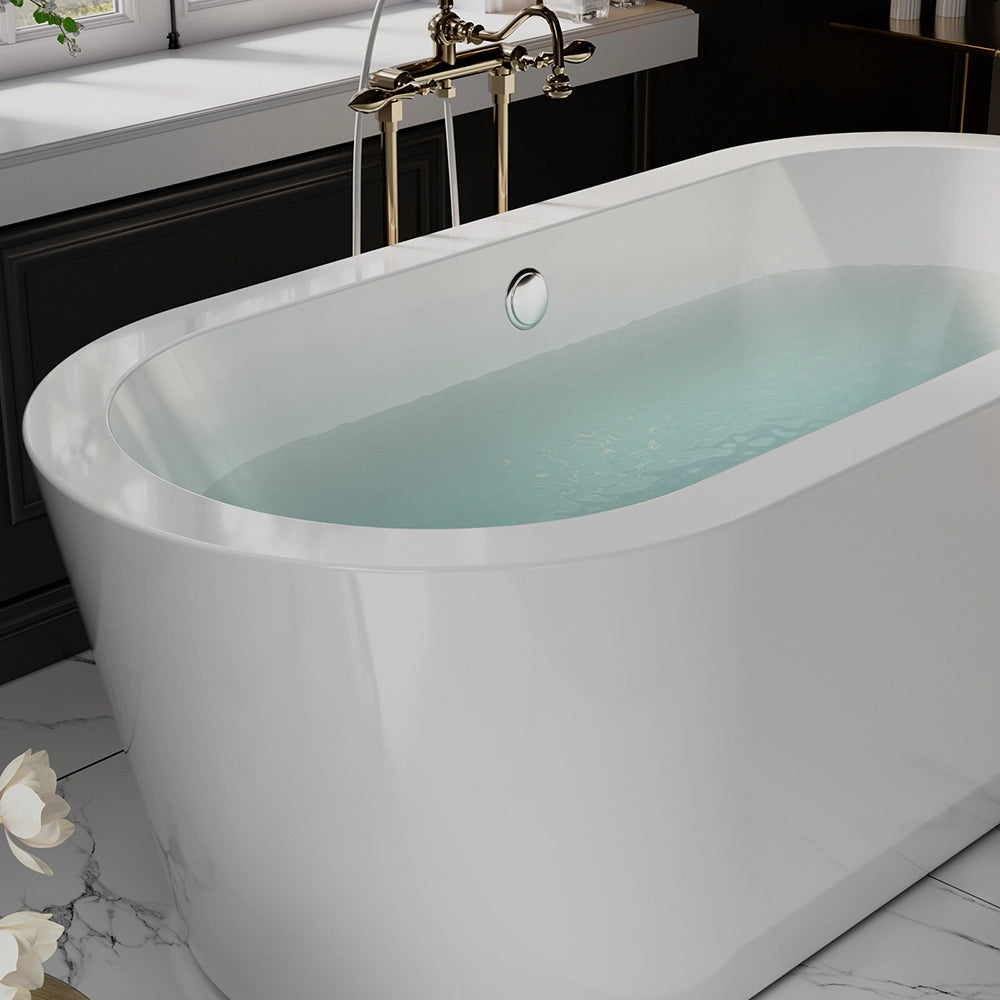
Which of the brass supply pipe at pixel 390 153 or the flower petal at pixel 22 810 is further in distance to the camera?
the brass supply pipe at pixel 390 153

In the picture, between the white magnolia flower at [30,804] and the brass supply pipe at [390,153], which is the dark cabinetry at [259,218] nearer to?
the brass supply pipe at [390,153]

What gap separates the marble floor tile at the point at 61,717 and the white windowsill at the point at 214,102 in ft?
2.34

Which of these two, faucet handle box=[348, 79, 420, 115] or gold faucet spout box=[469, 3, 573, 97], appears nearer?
faucet handle box=[348, 79, 420, 115]

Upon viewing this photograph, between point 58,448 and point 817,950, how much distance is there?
104 cm

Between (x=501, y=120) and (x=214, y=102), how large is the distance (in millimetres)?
508

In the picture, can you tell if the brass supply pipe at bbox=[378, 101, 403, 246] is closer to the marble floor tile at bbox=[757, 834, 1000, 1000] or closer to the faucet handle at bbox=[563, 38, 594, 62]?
the faucet handle at bbox=[563, 38, 594, 62]

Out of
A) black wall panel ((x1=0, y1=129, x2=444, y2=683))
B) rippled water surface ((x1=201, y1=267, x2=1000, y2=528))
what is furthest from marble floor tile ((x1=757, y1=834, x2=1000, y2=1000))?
black wall panel ((x1=0, y1=129, x2=444, y2=683))

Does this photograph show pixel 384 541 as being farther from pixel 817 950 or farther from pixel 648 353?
pixel 648 353

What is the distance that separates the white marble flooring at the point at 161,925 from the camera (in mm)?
1748

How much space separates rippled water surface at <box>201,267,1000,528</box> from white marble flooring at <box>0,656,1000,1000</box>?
1.65 feet

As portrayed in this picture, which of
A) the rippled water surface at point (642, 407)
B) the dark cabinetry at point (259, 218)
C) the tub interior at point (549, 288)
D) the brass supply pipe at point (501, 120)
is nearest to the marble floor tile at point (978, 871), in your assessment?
the rippled water surface at point (642, 407)

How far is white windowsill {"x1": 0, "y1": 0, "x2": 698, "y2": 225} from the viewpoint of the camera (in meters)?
2.22

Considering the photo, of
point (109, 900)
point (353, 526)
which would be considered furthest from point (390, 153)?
point (109, 900)

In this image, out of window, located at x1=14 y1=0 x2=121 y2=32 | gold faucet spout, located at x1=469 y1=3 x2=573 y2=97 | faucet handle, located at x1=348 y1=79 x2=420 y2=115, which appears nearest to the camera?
faucet handle, located at x1=348 y1=79 x2=420 y2=115
